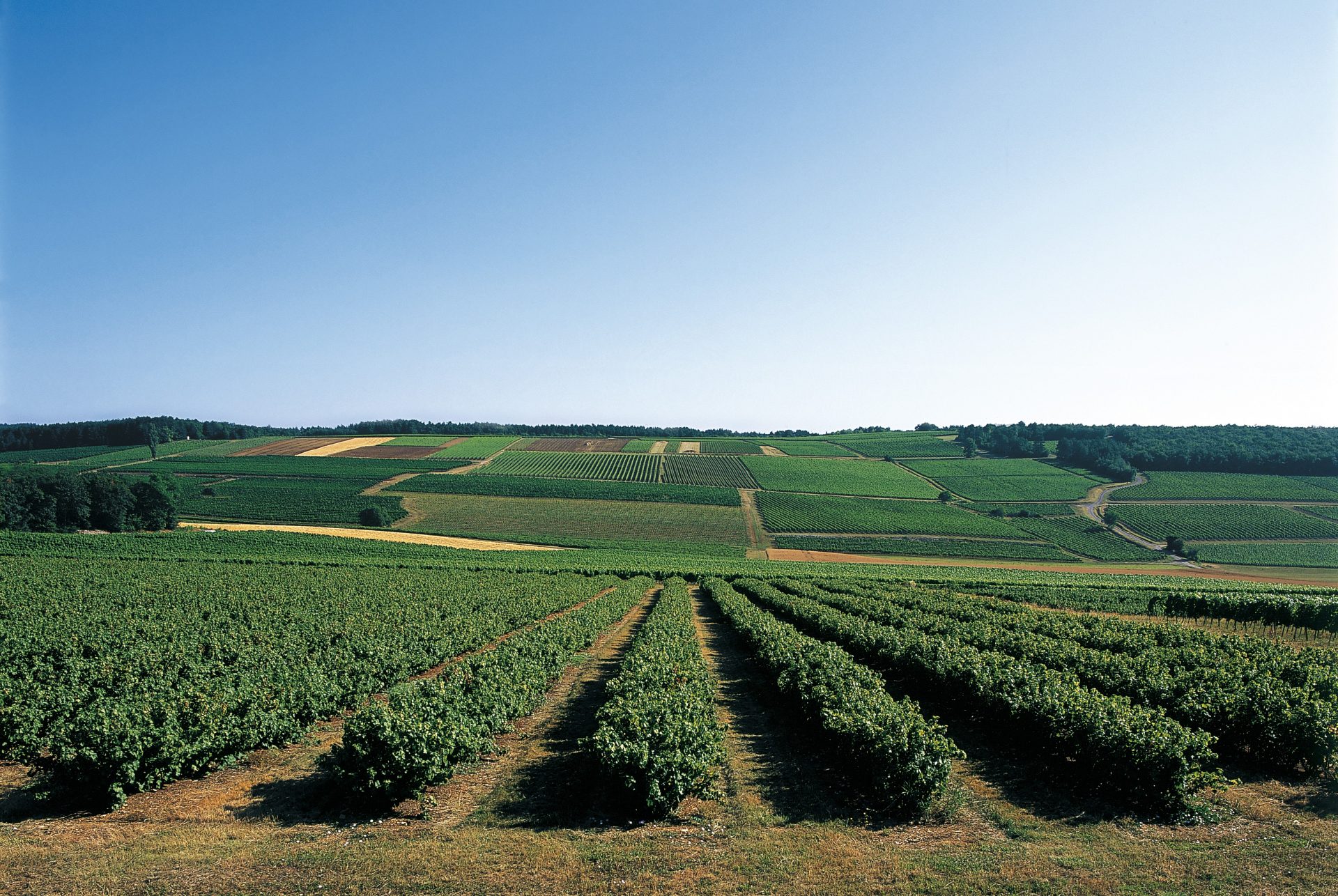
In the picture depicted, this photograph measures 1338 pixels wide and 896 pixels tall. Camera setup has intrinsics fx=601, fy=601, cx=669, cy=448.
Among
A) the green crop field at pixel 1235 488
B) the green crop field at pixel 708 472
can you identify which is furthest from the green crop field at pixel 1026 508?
the green crop field at pixel 708 472

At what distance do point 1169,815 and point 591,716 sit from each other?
15.1 metres

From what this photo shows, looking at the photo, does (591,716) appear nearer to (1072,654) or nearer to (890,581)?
(1072,654)

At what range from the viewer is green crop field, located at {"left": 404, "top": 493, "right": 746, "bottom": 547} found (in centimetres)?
8469

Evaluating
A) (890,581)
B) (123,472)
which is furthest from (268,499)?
(890,581)

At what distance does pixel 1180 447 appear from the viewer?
139m

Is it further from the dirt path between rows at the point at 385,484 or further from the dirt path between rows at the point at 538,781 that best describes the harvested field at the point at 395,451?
the dirt path between rows at the point at 538,781

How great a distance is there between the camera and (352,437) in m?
169

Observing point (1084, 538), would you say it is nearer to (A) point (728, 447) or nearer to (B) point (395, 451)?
(A) point (728, 447)

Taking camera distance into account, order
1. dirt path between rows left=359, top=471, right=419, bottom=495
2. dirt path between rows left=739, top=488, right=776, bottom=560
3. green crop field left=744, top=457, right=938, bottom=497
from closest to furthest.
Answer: dirt path between rows left=739, top=488, right=776, bottom=560
dirt path between rows left=359, top=471, right=419, bottom=495
green crop field left=744, top=457, right=938, bottom=497

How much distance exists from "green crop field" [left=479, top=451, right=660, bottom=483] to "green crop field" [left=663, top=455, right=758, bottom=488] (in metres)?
3.53

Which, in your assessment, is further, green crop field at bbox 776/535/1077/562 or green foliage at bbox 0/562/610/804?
green crop field at bbox 776/535/1077/562

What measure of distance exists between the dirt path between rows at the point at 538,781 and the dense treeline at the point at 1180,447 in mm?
148173

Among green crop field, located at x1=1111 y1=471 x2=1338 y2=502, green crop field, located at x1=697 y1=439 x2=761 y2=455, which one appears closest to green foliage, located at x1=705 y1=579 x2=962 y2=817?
green crop field, located at x1=1111 y1=471 x2=1338 y2=502

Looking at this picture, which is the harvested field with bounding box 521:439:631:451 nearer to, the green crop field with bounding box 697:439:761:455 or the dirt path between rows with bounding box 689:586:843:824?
the green crop field with bounding box 697:439:761:455
